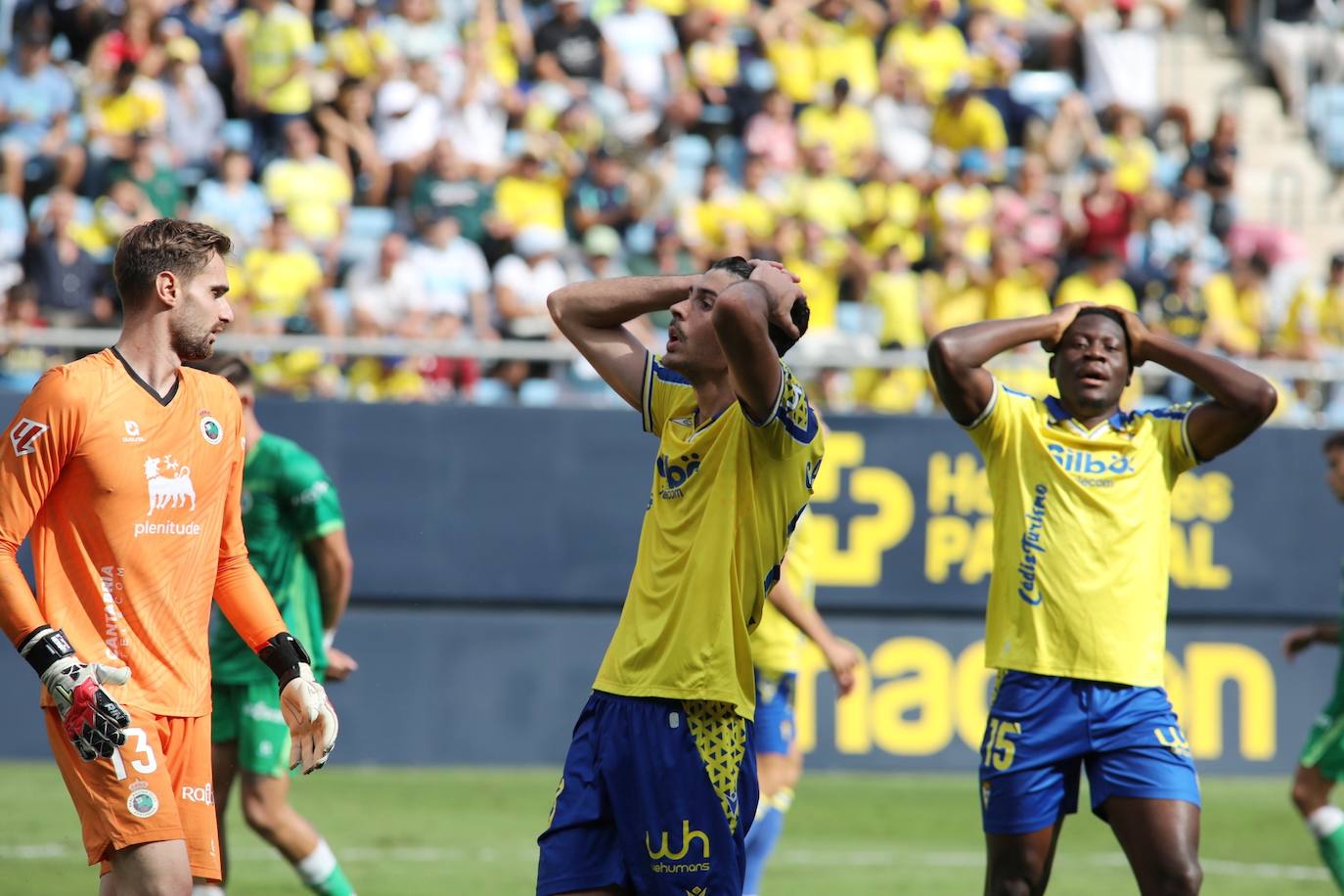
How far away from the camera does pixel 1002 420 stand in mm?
6965

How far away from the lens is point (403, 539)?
13.7 metres

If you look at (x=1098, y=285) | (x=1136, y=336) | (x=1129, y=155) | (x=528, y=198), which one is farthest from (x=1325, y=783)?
(x=1129, y=155)

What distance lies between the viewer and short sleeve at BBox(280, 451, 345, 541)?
8.00m

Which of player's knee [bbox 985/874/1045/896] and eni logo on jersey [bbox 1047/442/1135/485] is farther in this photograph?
eni logo on jersey [bbox 1047/442/1135/485]

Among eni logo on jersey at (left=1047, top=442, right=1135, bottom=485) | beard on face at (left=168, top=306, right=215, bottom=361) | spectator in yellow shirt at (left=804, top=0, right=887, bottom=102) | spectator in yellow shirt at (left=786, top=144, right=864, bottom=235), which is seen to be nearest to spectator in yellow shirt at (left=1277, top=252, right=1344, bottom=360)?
spectator in yellow shirt at (left=786, top=144, right=864, bottom=235)

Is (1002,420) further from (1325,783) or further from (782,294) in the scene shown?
(1325,783)

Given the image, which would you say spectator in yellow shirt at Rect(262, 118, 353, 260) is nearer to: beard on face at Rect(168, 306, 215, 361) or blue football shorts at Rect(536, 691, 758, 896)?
beard on face at Rect(168, 306, 215, 361)

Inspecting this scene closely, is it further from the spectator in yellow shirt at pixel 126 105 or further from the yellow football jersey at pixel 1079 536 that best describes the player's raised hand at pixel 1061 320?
the spectator in yellow shirt at pixel 126 105

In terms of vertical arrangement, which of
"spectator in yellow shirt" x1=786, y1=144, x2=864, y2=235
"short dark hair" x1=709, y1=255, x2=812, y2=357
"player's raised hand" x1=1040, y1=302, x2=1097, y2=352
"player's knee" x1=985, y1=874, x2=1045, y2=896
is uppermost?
"spectator in yellow shirt" x1=786, y1=144, x2=864, y2=235

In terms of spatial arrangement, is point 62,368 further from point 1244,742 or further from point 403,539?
point 1244,742

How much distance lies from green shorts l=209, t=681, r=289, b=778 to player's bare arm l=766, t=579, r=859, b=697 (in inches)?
86.7

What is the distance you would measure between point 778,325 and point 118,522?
6.27 feet

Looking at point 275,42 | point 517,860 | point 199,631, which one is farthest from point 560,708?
point 199,631

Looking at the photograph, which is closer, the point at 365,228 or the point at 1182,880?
the point at 1182,880
